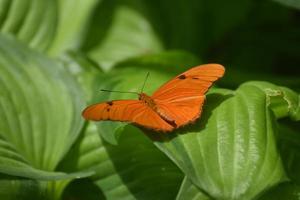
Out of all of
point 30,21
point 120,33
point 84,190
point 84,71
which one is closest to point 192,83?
point 84,190

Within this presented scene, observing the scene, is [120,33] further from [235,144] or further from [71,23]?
[235,144]

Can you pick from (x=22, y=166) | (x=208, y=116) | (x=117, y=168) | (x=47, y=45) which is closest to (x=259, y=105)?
(x=208, y=116)

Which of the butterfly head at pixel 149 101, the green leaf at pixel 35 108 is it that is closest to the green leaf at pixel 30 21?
the green leaf at pixel 35 108

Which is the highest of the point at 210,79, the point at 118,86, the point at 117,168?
the point at 210,79

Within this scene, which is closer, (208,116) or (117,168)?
(208,116)

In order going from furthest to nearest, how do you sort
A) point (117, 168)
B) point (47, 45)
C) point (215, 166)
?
point (47, 45) < point (117, 168) < point (215, 166)

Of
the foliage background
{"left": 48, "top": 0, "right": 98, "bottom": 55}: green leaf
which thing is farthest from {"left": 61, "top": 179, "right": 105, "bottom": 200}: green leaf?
{"left": 48, "top": 0, "right": 98, "bottom": 55}: green leaf

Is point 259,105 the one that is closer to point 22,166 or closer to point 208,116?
point 208,116
